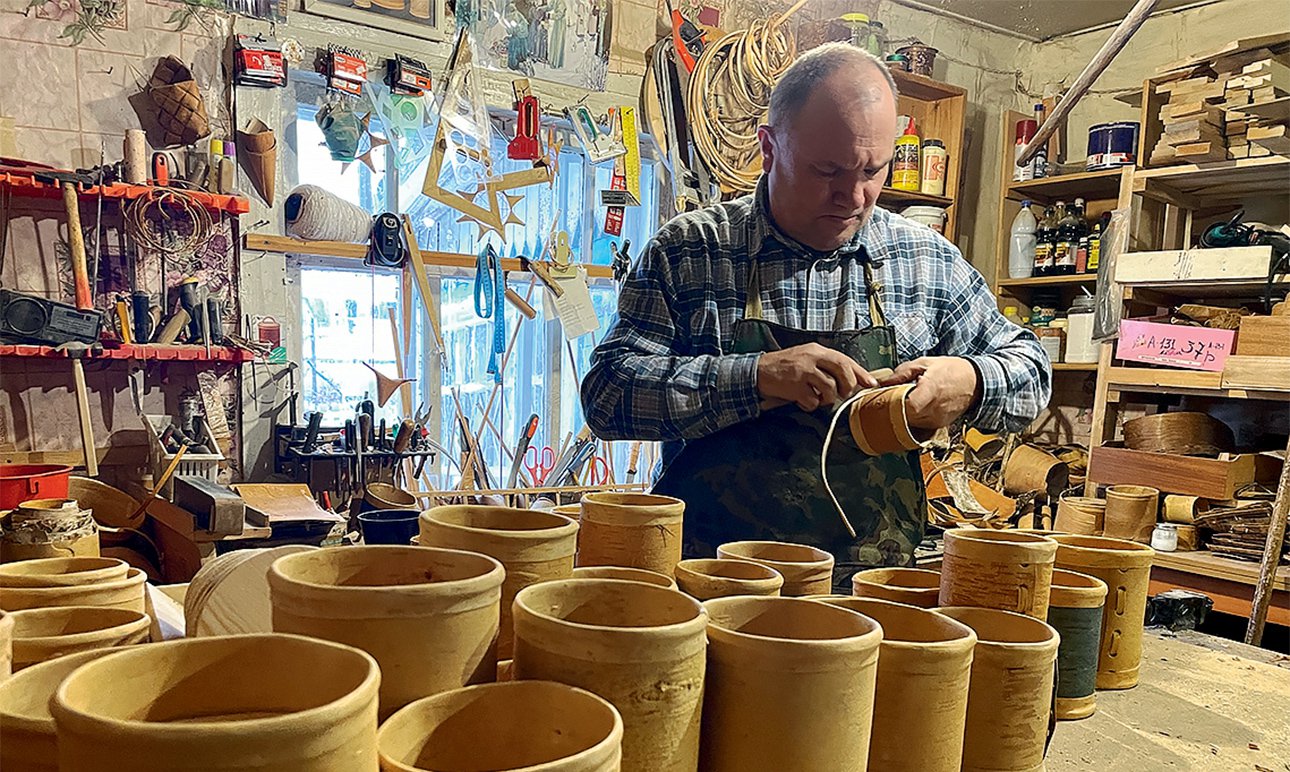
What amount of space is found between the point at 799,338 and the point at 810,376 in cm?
26

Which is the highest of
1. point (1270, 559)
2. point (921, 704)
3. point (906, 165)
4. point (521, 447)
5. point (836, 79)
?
point (906, 165)

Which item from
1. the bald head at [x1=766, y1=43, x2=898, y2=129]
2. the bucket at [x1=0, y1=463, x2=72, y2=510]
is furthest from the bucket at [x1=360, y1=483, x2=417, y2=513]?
the bald head at [x1=766, y1=43, x2=898, y2=129]

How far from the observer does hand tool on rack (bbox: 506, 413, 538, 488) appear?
140 inches

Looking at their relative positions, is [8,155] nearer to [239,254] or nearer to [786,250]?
[239,254]

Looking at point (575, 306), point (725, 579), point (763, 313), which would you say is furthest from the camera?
point (575, 306)

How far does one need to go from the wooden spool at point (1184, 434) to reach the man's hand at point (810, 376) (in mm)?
2227

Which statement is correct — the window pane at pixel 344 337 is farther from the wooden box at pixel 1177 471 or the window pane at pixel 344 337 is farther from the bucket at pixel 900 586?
the wooden box at pixel 1177 471

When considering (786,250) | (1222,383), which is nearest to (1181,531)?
(1222,383)

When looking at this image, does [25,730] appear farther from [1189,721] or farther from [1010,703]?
[1189,721]

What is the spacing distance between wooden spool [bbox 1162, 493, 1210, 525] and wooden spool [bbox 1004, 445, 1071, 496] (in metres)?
0.60

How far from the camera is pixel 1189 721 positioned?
1.23 metres

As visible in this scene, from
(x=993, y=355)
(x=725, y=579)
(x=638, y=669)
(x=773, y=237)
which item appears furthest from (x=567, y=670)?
(x=993, y=355)

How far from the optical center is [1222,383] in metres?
3.06

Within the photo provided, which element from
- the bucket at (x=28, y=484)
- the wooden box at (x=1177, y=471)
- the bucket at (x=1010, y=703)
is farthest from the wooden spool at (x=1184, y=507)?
the bucket at (x=28, y=484)
